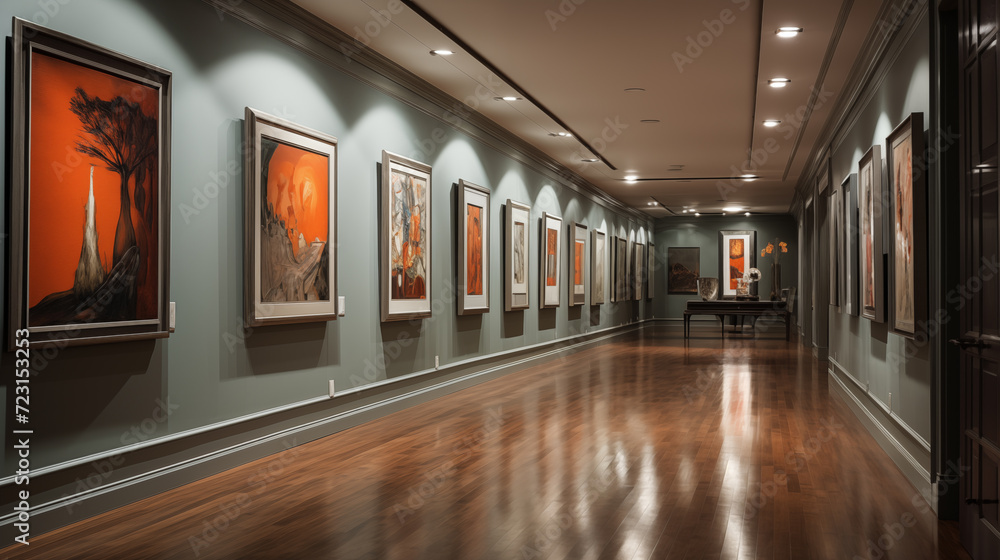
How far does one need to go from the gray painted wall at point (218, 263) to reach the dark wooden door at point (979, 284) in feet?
13.8

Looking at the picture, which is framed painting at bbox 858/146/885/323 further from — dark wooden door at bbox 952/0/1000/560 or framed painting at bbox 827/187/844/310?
dark wooden door at bbox 952/0/1000/560

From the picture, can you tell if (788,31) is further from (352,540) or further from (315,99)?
(352,540)

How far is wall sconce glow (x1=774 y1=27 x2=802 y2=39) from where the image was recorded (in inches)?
243

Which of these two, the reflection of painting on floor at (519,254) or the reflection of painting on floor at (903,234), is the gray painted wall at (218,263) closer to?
the reflection of painting on floor at (519,254)

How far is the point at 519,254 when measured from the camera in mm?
11031

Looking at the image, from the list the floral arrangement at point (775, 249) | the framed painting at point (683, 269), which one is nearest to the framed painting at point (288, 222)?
the framed painting at point (683, 269)

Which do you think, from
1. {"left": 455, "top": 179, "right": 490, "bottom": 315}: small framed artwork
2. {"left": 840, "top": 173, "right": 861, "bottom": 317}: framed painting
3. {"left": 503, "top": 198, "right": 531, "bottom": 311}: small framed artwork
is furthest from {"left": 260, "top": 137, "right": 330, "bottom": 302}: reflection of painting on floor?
{"left": 840, "top": 173, "right": 861, "bottom": 317}: framed painting

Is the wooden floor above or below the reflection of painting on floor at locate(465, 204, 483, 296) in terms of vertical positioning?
below

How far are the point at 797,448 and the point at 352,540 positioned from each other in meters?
3.62

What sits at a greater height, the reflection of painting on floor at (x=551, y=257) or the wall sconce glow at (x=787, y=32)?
the wall sconce glow at (x=787, y=32)

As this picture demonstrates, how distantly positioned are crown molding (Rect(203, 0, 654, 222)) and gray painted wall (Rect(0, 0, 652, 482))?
0.29ft

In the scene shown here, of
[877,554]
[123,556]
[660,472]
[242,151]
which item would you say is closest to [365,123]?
[242,151]

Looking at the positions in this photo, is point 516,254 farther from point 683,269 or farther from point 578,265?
point 683,269

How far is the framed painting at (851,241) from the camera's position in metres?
7.38
